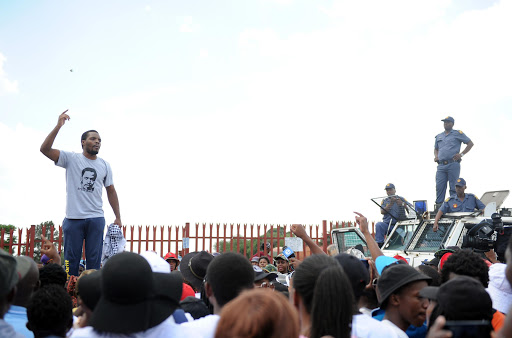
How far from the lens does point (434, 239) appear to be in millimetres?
8625

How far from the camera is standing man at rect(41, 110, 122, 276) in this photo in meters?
5.51

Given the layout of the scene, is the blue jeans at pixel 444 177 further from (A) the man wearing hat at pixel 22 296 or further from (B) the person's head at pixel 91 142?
(A) the man wearing hat at pixel 22 296

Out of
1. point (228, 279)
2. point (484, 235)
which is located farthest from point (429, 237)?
point (228, 279)

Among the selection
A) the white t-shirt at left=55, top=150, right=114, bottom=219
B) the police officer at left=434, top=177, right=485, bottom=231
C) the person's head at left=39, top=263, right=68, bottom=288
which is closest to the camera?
the person's head at left=39, top=263, right=68, bottom=288

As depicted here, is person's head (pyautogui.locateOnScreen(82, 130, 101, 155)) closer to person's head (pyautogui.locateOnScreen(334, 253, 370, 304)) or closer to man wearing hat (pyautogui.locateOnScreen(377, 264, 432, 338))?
person's head (pyautogui.locateOnScreen(334, 253, 370, 304))

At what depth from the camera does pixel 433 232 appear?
8.79 meters

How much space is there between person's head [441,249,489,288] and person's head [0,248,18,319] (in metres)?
2.53

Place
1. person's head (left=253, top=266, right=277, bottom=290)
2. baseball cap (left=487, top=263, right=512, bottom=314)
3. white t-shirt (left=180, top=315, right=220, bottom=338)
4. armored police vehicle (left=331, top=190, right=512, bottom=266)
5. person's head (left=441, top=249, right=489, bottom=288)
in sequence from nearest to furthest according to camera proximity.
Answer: white t-shirt (left=180, top=315, right=220, bottom=338)
person's head (left=441, top=249, right=489, bottom=288)
baseball cap (left=487, top=263, right=512, bottom=314)
person's head (left=253, top=266, right=277, bottom=290)
armored police vehicle (left=331, top=190, right=512, bottom=266)

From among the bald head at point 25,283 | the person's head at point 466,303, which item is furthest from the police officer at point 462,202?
the bald head at point 25,283

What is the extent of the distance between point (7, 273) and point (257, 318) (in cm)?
131

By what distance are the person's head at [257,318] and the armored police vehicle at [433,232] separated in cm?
547

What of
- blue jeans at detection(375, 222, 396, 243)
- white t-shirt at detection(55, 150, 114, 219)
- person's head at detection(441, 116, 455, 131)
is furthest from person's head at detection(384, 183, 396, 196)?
white t-shirt at detection(55, 150, 114, 219)

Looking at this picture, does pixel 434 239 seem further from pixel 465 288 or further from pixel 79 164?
pixel 465 288

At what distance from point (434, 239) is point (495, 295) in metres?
5.23
